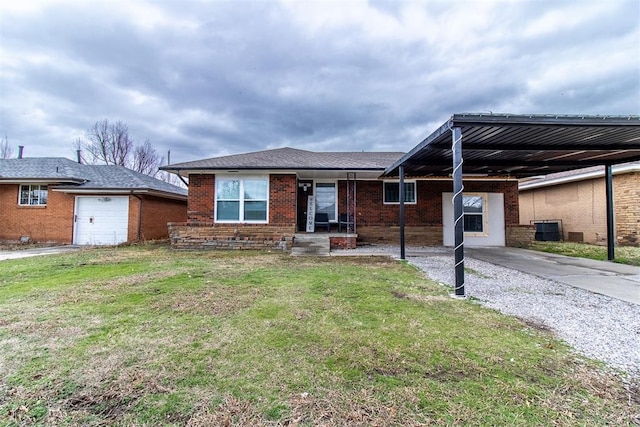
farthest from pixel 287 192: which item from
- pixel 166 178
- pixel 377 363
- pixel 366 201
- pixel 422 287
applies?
pixel 166 178

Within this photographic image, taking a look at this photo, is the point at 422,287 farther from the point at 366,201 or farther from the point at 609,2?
the point at 609,2

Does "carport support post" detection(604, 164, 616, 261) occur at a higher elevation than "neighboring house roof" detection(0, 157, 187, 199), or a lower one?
lower

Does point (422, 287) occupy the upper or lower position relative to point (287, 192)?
lower

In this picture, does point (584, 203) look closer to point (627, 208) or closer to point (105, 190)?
point (627, 208)

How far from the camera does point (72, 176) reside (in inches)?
508

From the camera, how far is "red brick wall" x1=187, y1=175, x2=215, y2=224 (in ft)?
35.9

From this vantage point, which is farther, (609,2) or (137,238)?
(137,238)

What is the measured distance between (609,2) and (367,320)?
413 inches

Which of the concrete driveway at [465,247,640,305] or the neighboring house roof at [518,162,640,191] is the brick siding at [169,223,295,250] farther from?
the neighboring house roof at [518,162,640,191]

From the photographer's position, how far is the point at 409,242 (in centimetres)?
1180

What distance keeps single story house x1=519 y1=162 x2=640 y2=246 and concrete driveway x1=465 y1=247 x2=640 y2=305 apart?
6.11m

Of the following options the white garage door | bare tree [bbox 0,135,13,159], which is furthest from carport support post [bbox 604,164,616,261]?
bare tree [bbox 0,135,13,159]

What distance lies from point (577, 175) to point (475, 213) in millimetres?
5499

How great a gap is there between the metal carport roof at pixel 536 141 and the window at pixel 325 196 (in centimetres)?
426
